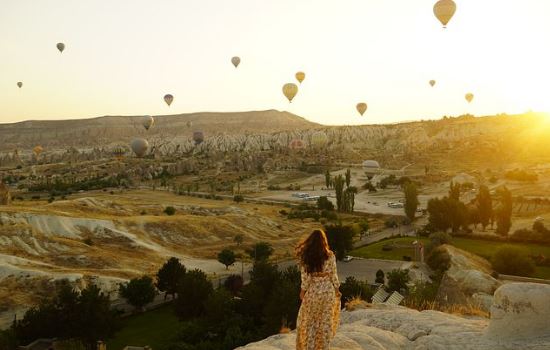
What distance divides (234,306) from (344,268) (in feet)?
51.5

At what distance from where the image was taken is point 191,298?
2720 cm

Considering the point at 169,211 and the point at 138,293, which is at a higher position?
the point at 169,211

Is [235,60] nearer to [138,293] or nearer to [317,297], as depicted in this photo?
[138,293]

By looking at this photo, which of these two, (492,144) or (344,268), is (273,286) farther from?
(492,144)

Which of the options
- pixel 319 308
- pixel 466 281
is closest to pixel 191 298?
pixel 466 281

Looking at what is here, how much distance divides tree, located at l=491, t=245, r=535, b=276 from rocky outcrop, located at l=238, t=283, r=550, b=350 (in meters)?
28.2

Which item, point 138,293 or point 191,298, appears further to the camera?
point 138,293

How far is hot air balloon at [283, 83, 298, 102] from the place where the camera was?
206 feet

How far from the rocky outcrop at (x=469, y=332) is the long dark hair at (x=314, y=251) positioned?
1.83 meters

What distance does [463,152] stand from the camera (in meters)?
109

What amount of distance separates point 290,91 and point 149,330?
41103 mm

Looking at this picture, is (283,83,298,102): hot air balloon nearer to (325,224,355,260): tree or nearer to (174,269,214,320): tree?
(325,224,355,260): tree

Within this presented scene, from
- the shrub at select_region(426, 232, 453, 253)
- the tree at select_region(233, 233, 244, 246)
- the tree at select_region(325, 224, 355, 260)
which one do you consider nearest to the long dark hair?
the tree at select_region(325, 224, 355, 260)

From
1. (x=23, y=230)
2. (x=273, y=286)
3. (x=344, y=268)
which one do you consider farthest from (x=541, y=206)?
(x=23, y=230)
